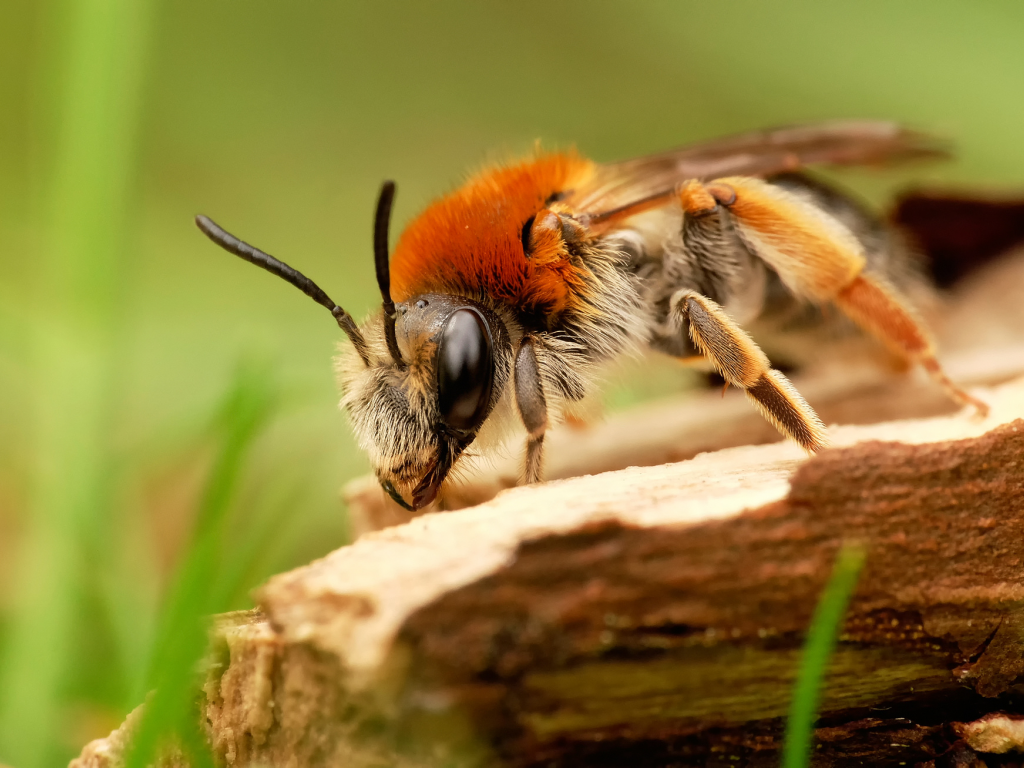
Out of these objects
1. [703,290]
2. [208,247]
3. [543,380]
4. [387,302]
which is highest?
[208,247]

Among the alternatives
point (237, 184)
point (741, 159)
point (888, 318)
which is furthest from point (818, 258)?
point (237, 184)

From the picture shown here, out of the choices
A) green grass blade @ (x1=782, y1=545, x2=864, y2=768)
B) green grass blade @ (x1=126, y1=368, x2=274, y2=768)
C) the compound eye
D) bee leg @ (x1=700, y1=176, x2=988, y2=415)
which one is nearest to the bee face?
the compound eye

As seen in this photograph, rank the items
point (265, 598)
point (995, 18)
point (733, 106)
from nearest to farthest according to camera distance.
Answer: point (265, 598) < point (995, 18) < point (733, 106)

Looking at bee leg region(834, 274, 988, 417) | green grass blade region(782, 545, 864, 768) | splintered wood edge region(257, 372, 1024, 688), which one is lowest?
green grass blade region(782, 545, 864, 768)

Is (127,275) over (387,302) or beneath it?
over

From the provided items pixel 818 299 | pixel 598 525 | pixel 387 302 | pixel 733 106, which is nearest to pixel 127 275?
pixel 387 302

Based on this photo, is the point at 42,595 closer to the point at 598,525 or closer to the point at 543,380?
the point at 543,380

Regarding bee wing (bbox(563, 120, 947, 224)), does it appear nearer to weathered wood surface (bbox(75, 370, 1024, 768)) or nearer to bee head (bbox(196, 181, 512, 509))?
bee head (bbox(196, 181, 512, 509))

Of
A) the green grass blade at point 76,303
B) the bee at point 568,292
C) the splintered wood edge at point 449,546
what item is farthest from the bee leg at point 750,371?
the green grass blade at point 76,303
